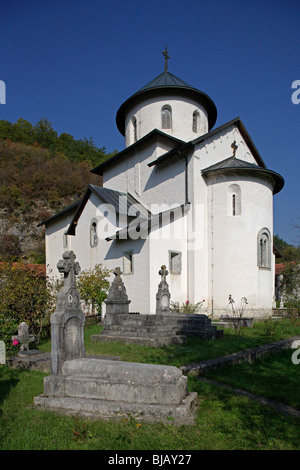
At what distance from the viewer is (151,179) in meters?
18.6

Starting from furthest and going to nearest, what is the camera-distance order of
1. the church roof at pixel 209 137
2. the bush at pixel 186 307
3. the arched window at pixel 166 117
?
the arched window at pixel 166 117 < the church roof at pixel 209 137 < the bush at pixel 186 307

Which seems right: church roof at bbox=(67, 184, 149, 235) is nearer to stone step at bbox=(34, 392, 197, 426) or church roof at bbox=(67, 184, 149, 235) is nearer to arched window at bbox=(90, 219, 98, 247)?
arched window at bbox=(90, 219, 98, 247)

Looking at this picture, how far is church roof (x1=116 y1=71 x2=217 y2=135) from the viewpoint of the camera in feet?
66.0

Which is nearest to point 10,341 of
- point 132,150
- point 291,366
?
point 291,366

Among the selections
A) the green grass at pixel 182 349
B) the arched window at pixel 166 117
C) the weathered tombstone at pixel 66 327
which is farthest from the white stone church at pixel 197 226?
the weathered tombstone at pixel 66 327

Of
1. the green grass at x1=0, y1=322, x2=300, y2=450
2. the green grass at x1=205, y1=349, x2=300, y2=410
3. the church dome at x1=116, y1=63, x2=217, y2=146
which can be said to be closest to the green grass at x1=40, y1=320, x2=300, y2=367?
the green grass at x1=205, y1=349, x2=300, y2=410

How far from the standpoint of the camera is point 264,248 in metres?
16.1

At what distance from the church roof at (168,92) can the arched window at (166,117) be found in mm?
896

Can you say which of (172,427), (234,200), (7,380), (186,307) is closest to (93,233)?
(186,307)

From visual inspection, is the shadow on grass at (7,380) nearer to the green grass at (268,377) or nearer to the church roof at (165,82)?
the green grass at (268,377)

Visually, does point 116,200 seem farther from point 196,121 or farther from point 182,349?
point 182,349

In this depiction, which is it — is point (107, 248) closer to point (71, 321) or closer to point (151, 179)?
point (151, 179)

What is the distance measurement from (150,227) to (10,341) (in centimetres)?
748

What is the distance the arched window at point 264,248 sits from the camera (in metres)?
15.8
